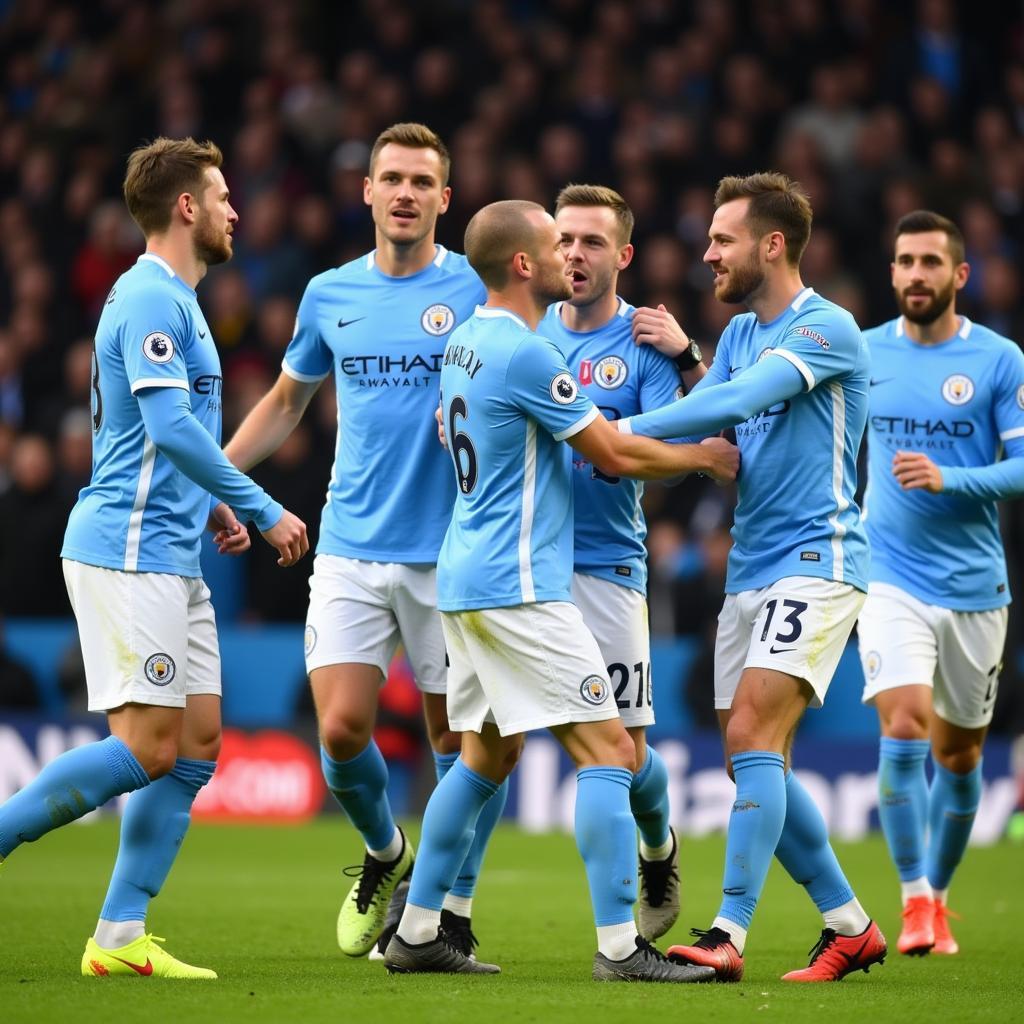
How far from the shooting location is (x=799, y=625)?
622 centimetres

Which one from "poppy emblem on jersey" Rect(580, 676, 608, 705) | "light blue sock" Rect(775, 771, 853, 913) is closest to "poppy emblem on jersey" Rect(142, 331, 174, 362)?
"poppy emblem on jersey" Rect(580, 676, 608, 705)

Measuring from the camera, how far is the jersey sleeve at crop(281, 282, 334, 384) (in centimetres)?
734

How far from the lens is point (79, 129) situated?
18.1m

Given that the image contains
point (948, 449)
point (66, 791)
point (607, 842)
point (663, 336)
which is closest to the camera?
point (607, 842)

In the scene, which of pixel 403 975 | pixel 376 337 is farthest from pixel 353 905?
pixel 376 337

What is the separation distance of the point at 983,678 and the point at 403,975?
305 centimetres

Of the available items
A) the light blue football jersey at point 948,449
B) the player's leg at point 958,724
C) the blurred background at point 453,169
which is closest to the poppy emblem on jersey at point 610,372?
the light blue football jersey at point 948,449

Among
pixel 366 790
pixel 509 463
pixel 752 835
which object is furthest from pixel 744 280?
pixel 366 790

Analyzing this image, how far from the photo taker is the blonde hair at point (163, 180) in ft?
20.9

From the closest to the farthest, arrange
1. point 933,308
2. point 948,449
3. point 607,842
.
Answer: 1. point 607,842
2. point 948,449
3. point 933,308

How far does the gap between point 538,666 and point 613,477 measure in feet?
3.45

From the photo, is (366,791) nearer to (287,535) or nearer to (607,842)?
(287,535)

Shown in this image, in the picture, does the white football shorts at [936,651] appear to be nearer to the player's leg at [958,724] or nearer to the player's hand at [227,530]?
the player's leg at [958,724]

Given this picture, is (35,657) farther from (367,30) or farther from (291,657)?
(367,30)
